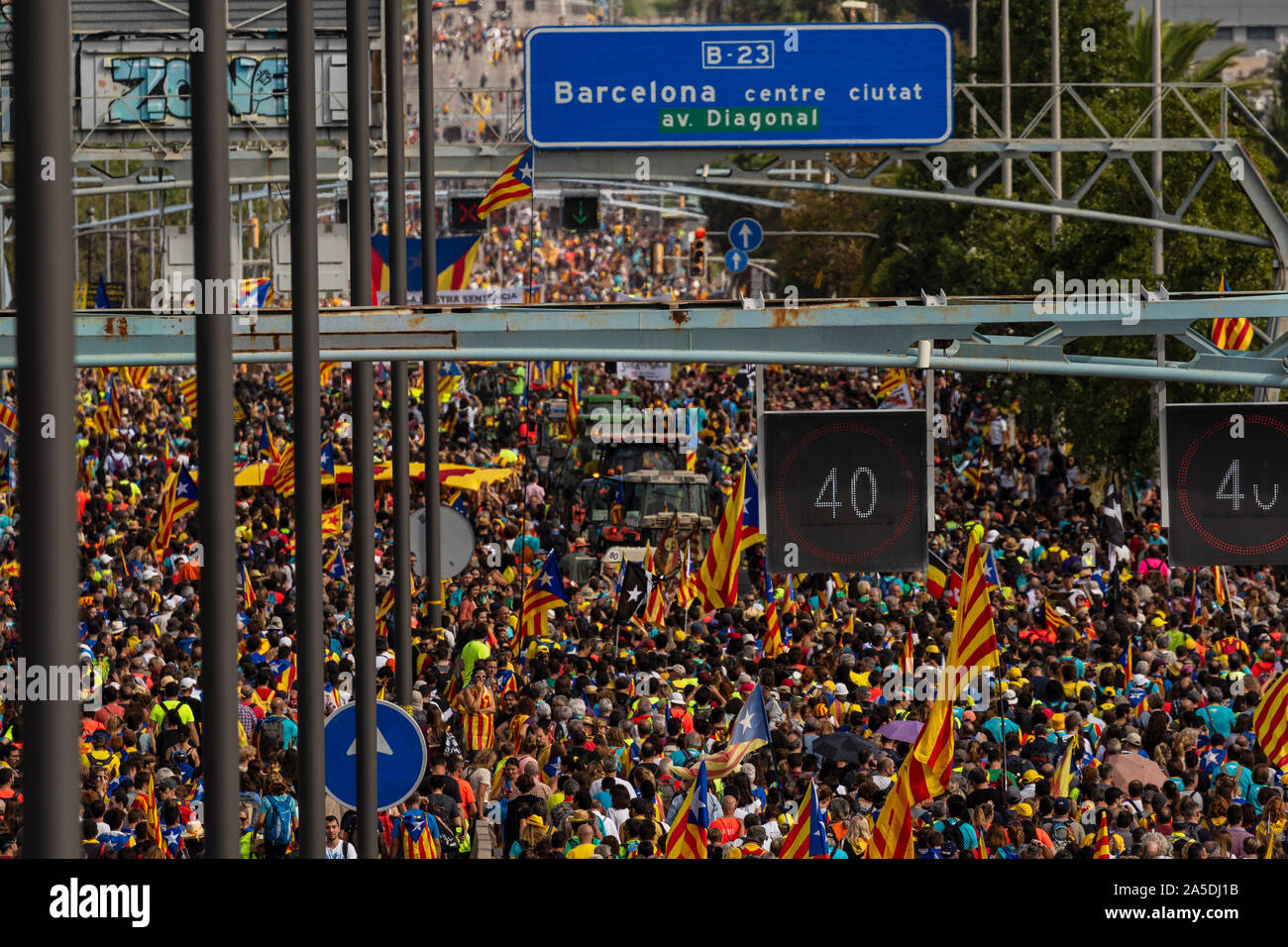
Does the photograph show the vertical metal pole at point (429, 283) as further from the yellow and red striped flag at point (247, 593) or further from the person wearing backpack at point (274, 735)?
the person wearing backpack at point (274, 735)

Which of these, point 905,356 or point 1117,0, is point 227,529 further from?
point 1117,0

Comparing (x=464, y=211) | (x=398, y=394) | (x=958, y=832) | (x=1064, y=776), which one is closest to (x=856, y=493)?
(x=1064, y=776)

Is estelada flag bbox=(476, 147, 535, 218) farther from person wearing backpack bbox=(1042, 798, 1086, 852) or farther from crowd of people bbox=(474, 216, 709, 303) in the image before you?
crowd of people bbox=(474, 216, 709, 303)

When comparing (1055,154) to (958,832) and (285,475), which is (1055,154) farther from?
(958,832)

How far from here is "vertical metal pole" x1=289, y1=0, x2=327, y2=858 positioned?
418 inches

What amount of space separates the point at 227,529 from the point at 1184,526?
8.91 m

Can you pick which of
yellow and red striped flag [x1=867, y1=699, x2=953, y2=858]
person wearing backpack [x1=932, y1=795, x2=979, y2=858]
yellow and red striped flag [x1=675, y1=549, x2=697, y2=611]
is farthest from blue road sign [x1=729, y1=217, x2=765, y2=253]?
person wearing backpack [x1=932, y1=795, x2=979, y2=858]

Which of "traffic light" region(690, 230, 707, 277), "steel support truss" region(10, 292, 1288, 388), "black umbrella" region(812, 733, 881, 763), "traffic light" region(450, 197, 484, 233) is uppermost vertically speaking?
"traffic light" region(690, 230, 707, 277)

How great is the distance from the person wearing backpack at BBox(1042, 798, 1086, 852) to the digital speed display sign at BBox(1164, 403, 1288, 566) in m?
2.35

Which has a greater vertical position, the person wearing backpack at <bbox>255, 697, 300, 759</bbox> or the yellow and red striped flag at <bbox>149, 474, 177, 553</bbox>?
the yellow and red striped flag at <bbox>149, 474, 177, 553</bbox>

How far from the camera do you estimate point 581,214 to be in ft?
109

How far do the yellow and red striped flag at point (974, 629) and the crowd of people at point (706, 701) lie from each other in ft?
0.69

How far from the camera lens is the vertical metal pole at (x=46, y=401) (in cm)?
573

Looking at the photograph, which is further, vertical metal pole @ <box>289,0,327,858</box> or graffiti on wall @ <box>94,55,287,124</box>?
graffiti on wall @ <box>94,55,287,124</box>
